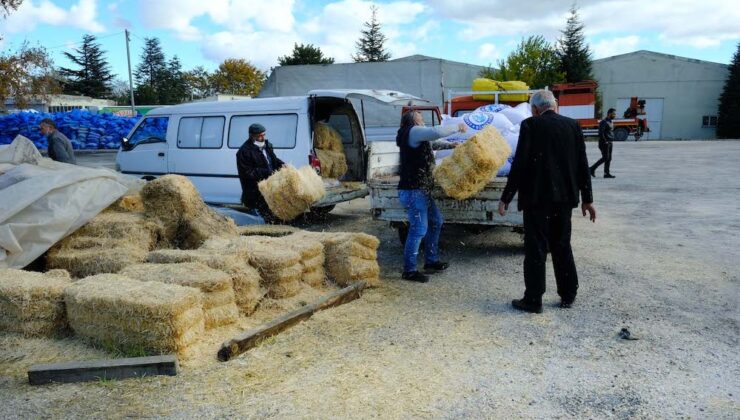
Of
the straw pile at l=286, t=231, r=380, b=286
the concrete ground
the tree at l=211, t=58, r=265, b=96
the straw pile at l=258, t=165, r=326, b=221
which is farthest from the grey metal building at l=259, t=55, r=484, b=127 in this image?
the tree at l=211, t=58, r=265, b=96

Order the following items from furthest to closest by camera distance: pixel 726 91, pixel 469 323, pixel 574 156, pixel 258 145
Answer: pixel 726 91 < pixel 258 145 < pixel 574 156 < pixel 469 323

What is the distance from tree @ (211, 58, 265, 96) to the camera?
60406 millimetres

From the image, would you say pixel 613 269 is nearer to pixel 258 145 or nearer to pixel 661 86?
pixel 258 145

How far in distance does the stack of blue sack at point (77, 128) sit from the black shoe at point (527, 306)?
3002 centimetres

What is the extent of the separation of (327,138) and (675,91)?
41.4 metres

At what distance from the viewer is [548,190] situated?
17.5ft

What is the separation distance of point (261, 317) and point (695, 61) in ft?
155

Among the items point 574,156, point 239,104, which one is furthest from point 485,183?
point 239,104

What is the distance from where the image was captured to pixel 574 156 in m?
5.43

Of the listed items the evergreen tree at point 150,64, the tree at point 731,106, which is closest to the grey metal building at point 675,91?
the tree at point 731,106

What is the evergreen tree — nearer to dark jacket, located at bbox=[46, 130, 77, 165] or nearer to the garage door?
the garage door

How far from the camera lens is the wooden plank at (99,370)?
399 centimetres

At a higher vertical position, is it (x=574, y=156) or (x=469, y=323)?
(x=574, y=156)

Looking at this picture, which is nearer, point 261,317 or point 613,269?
point 261,317
